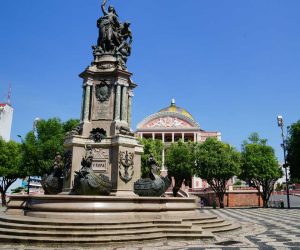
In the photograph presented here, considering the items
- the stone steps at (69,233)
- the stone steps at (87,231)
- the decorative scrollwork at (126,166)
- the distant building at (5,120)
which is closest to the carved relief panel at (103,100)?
the decorative scrollwork at (126,166)

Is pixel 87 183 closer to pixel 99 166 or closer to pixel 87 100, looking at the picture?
pixel 99 166

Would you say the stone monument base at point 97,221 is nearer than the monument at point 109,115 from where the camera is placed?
Yes

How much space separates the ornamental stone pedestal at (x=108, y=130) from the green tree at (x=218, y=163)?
26.6 meters

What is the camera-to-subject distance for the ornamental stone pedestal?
13.8 metres

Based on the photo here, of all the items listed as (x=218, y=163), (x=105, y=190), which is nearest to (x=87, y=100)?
(x=105, y=190)

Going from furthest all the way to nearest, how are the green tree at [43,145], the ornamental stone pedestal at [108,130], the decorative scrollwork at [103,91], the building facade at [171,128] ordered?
the building facade at [171,128], the green tree at [43,145], the decorative scrollwork at [103,91], the ornamental stone pedestal at [108,130]

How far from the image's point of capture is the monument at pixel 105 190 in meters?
9.02

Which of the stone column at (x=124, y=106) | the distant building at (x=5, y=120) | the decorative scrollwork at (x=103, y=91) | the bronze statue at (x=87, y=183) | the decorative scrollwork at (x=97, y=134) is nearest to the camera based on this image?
the bronze statue at (x=87, y=183)

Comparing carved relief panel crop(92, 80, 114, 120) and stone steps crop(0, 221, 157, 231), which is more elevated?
carved relief panel crop(92, 80, 114, 120)

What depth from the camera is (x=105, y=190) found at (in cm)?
1212

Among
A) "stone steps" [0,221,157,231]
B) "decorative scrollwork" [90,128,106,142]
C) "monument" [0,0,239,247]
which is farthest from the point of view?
"decorative scrollwork" [90,128,106,142]

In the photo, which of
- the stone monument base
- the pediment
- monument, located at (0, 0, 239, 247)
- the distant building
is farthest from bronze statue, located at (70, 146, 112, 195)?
the pediment

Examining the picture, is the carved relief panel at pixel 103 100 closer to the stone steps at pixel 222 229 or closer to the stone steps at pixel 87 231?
the stone steps at pixel 87 231

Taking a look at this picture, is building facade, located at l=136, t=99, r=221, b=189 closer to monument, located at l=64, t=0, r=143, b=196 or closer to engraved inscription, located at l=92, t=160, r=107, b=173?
monument, located at l=64, t=0, r=143, b=196
